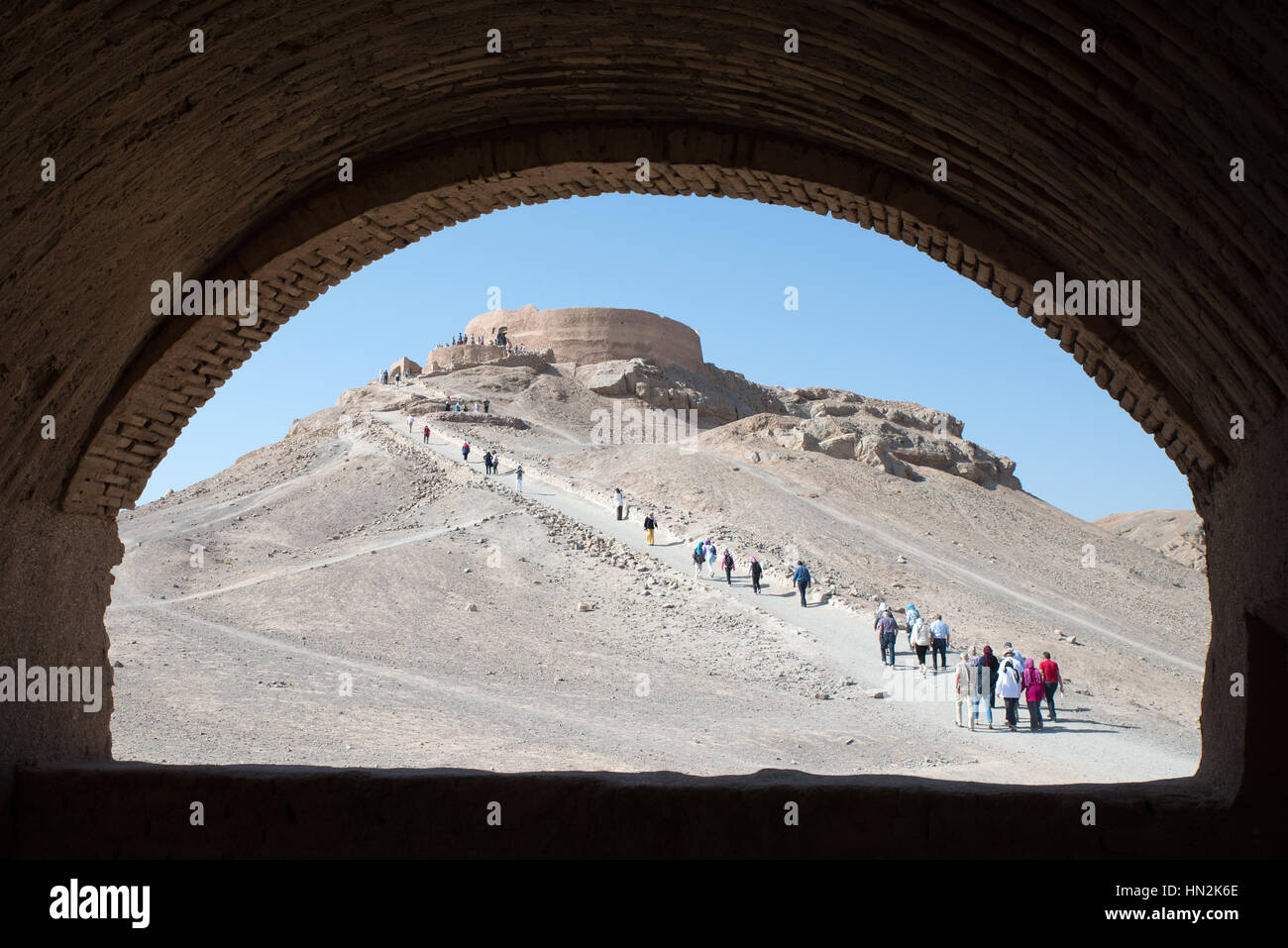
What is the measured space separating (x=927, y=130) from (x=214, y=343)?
4.36 metres

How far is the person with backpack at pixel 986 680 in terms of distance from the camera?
1380 cm

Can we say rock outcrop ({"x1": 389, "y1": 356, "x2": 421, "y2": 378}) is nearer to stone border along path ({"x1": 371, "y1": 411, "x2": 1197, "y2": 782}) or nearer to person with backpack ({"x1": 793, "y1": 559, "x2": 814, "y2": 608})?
stone border along path ({"x1": 371, "y1": 411, "x2": 1197, "y2": 782})

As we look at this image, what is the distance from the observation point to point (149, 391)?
21.0ft

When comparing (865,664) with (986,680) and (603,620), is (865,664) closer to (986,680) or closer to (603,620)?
(986,680)

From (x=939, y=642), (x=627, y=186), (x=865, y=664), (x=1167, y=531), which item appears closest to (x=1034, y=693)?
(x=939, y=642)

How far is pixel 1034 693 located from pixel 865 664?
3.79 m

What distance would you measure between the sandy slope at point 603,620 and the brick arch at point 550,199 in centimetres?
550

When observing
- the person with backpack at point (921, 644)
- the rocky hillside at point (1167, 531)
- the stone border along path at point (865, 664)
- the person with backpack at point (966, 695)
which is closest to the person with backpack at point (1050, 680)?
the stone border along path at point (865, 664)

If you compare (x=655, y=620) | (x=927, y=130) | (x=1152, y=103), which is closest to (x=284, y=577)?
(x=655, y=620)

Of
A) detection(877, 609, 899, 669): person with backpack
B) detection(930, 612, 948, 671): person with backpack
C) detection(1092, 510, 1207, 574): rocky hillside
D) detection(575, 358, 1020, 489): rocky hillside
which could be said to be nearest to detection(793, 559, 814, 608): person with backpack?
detection(877, 609, 899, 669): person with backpack

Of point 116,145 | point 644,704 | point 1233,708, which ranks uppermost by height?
point 116,145

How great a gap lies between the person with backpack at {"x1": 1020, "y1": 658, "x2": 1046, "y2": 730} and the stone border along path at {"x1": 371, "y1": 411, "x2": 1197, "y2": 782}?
0.57 feet
